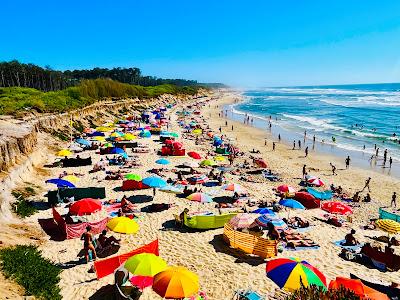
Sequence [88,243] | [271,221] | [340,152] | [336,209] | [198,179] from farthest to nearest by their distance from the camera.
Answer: [340,152]
[198,179]
[336,209]
[271,221]
[88,243]

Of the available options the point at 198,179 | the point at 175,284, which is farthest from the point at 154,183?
the point at 175,284

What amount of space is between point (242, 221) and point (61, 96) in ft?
121

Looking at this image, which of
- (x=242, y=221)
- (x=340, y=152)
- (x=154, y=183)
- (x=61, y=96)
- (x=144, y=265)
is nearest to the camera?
(x=144, y=265)

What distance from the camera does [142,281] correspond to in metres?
8.93

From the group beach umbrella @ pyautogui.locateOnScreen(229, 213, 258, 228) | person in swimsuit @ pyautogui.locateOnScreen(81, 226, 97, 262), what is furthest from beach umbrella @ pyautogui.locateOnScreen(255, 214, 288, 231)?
person in swimsuit @ pyautogui.locateOnScreen(81, 226, 97, 262)

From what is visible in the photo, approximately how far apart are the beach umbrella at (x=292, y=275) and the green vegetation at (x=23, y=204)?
10211 mm

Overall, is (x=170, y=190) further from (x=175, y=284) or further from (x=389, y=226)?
(x=389, y=226)

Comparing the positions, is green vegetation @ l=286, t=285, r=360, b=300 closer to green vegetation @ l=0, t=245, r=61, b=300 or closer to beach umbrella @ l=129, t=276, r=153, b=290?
beach umbrella @ l=129, t=276, r=153, b=290

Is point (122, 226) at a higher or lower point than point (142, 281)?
higher

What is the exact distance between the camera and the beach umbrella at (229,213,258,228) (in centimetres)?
1259

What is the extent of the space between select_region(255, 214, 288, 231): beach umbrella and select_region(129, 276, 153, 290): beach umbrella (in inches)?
218

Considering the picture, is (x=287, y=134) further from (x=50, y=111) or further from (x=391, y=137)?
(x=50, y=111)

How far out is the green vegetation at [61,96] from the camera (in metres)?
32.5

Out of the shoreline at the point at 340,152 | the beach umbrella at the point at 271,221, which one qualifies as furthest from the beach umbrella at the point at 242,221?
the shoreline at the point at 340,152
